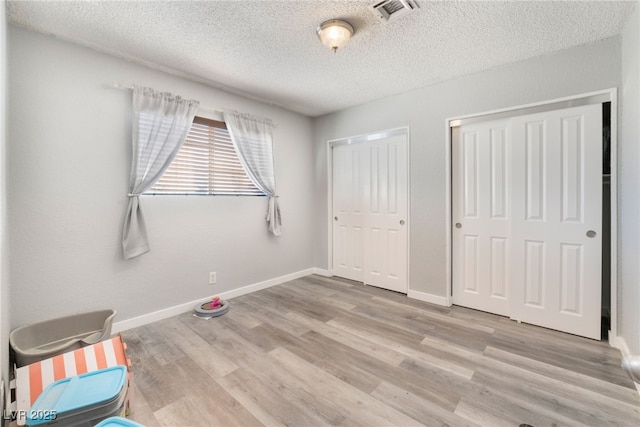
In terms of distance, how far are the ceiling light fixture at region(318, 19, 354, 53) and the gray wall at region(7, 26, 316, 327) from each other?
1.65 m

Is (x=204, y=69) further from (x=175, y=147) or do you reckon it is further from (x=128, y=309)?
(x=128, y=309)

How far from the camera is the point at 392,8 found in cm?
188

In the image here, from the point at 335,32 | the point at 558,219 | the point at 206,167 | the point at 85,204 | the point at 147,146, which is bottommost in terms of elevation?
the point at 558,219

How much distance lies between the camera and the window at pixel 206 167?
9.38 ft

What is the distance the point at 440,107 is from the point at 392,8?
1.49 metres

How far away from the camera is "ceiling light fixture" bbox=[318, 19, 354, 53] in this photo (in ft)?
6.52

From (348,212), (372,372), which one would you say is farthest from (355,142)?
(372,372)

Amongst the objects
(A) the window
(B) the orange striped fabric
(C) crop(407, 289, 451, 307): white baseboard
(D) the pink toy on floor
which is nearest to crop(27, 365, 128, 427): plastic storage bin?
(B) the orange striped fabric

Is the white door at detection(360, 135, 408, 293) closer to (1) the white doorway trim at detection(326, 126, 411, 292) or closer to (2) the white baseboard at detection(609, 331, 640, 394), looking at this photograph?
(1) the white doorway trim at detection(326, 126, 411, 292)

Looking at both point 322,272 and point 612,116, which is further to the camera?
point 322,272

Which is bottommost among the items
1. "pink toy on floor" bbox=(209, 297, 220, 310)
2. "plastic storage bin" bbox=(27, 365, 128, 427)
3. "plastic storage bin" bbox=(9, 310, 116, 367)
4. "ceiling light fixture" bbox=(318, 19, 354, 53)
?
"pink toy on floor" bbox=(209, 297, 220, 310)

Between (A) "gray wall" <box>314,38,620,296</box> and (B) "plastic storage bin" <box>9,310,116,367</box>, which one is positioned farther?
(A) "gray wall" <box>314,38,620,296</box>

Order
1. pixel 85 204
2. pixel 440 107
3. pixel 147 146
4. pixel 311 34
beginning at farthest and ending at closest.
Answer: pixel 440 107
pixel 147 146
pixel 85 204
pixel 311 34

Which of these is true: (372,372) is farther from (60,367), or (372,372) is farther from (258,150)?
(258,150)
